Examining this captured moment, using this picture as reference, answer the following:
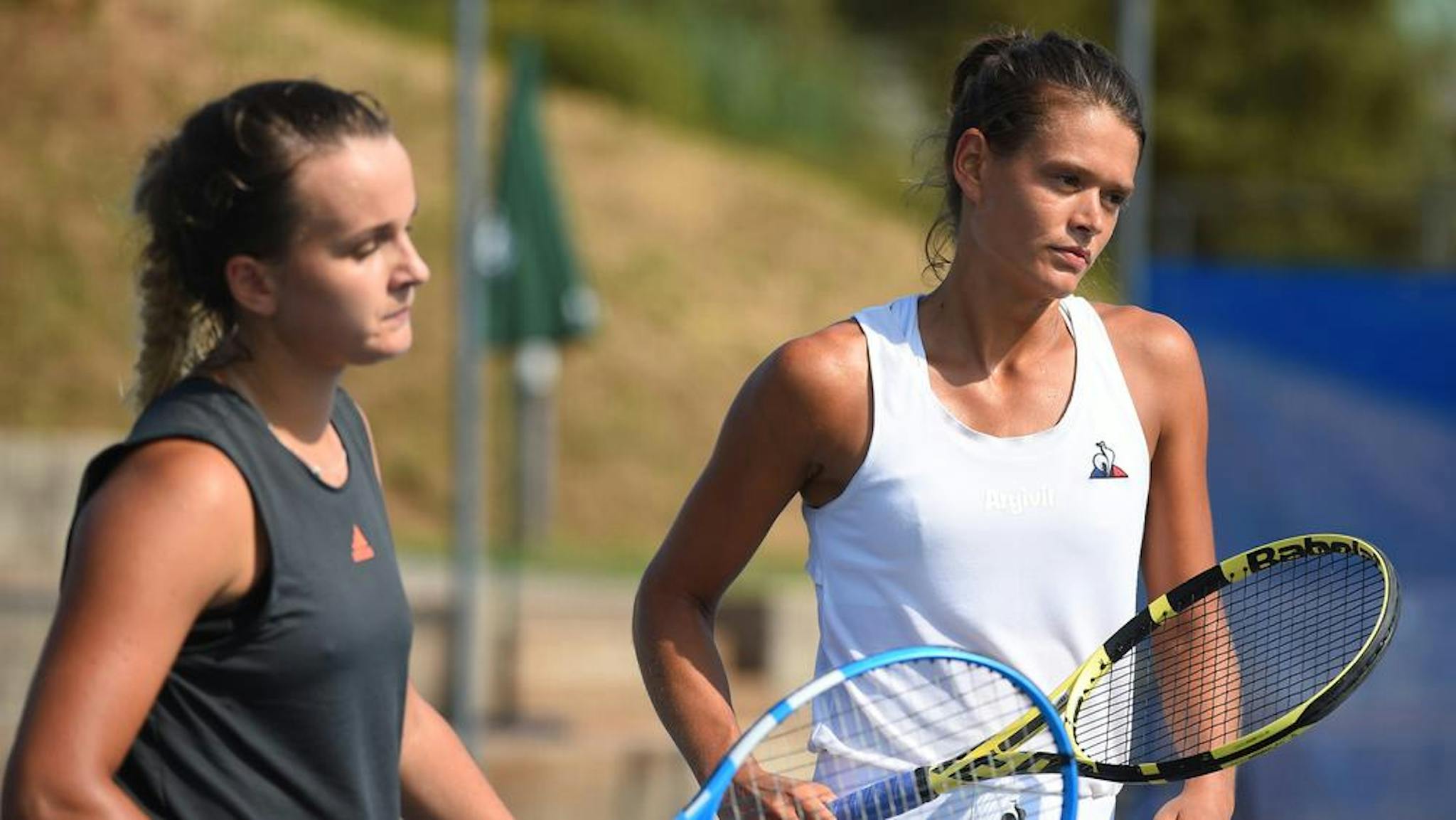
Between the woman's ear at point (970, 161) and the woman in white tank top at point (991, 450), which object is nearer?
the woman in white tank top at point (991, 450)


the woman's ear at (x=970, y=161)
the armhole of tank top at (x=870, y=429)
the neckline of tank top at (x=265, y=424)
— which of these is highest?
the woman's ear at (x=970, y=161)

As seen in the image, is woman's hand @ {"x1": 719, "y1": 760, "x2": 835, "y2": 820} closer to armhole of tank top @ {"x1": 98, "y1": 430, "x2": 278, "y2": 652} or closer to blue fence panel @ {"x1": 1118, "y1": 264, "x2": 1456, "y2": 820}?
armhole of tank top @ {"x1": 98, "y1": 430, "x2": 278, "y2": 652}

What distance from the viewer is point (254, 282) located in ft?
8.32

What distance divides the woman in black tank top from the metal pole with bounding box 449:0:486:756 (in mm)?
4989

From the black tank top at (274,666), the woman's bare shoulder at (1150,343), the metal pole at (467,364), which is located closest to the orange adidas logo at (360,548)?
the black tank top at (274,666)

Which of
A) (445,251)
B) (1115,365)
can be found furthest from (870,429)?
(445,251)

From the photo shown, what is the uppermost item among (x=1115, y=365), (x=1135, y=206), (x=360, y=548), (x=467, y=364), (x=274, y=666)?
(x=1135, y=206)

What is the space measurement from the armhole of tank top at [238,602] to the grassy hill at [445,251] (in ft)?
29.1

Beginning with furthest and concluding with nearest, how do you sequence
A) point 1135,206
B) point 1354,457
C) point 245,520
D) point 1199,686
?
1. point 1135,206
2. point 1354,457
3. point 1199,686
4. point 245,520

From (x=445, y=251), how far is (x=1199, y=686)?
12793 millimetres

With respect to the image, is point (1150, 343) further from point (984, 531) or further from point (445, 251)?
point (445, 251)

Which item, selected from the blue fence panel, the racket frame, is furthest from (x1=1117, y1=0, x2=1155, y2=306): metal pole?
the racket frame

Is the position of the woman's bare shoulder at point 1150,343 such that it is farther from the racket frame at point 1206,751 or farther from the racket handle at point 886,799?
the racket handle at point 886,799

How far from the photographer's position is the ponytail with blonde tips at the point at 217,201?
251 centimetres
